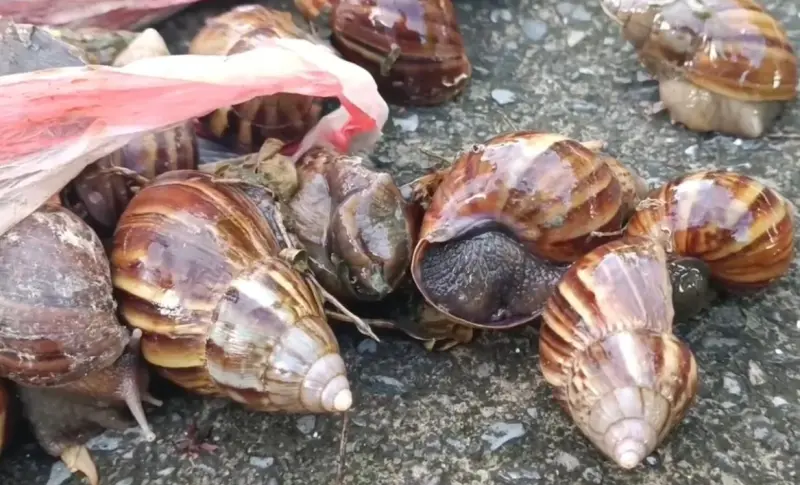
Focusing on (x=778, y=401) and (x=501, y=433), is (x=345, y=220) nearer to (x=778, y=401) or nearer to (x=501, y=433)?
(x=501, y=433)

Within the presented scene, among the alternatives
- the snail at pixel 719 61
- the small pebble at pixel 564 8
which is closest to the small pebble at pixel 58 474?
the snail at pixel 719 61

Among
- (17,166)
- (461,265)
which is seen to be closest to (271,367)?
(461,265)

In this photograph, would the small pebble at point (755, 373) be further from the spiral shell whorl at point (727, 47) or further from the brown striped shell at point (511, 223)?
the spiral shell whorl at point (727, 47)

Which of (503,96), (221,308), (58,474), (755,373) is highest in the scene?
(221,308)

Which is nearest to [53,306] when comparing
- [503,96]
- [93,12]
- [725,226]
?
[93,12]

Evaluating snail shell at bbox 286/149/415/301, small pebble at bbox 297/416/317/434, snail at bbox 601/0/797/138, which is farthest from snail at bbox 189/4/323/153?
snail at bbox 601/0/797/138

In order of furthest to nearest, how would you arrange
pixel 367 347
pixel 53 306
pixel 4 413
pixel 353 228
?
pixel 367 347, pixel 353 228, pixel 4 413, pixel 53 306
